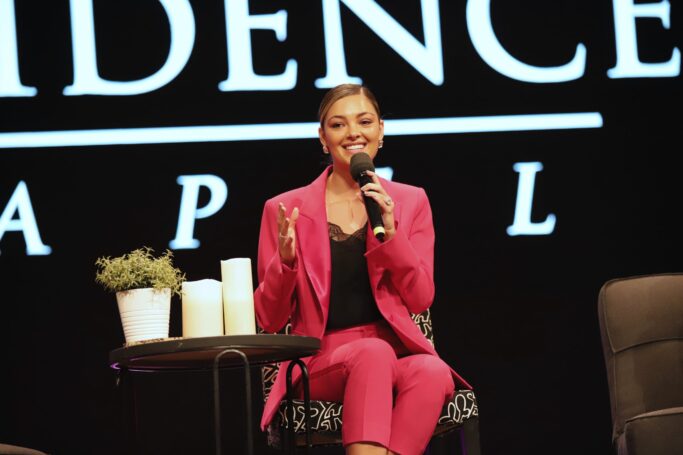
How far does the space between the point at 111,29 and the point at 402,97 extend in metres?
1.15

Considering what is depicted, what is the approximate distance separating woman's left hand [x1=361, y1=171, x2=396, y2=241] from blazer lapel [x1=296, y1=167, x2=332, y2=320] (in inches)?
9.8

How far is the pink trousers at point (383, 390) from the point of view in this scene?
8.36 feet

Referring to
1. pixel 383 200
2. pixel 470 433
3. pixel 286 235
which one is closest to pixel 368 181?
pixel 383 200

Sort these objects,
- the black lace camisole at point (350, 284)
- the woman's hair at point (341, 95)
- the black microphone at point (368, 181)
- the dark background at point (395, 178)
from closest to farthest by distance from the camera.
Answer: the black microphone at point (368, 181)
the black lace camisole at point (350, 284)
the woman's hair at point (341, 95)
the dark background at point (395, 178)

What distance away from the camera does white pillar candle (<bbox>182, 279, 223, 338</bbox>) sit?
2.56 meters

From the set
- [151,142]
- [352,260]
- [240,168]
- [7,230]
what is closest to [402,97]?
[240,168]

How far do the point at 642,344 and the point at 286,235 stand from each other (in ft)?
3.75

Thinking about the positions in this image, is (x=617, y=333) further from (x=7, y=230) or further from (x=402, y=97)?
(x=7, y=230)

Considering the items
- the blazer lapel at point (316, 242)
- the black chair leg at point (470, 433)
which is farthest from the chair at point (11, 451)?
the black chair leg at point (470, 433)

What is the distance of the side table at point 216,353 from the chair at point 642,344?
38.5 inches

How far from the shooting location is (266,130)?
4062 millimetres

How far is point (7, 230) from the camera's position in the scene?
390 cm

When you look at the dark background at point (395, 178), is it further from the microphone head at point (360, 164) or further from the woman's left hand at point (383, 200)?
the woman's left hand at point (383, 200)

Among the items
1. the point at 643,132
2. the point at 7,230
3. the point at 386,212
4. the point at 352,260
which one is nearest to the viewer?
the point at 386,212
